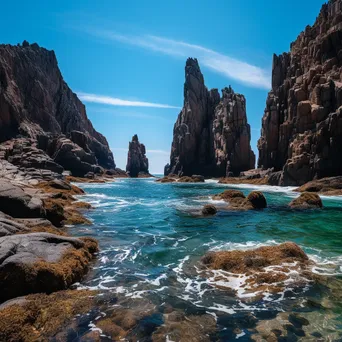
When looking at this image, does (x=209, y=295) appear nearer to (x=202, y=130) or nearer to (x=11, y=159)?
(x=11, y=159)

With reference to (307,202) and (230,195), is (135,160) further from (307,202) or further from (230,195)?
(307,202)

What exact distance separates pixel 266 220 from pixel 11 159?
66.2m

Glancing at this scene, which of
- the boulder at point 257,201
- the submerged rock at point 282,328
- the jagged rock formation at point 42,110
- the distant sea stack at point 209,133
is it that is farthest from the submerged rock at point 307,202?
the distant sea stack at point 209,133

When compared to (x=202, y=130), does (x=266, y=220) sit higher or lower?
lower

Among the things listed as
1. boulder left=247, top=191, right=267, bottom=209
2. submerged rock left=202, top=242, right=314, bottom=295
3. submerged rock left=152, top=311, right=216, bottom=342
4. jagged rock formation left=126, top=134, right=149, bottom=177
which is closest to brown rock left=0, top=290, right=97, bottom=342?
submerged rock left=152, top=311, right=216, bottom=342

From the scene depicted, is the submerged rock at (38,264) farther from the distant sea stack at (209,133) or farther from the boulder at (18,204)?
the distant sea stack at (209,133)

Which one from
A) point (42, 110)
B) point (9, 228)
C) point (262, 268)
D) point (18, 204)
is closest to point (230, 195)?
point (262, 268)

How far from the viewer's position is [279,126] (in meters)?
89.1

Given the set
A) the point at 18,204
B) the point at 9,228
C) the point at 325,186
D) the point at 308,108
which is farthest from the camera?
the point at 308,108

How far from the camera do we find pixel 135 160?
18725 cm

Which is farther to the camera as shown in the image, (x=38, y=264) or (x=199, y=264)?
(x=199, y=264)

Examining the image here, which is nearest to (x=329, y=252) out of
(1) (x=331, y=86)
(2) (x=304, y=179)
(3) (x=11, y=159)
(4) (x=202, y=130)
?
(2) (x=304, y=179)

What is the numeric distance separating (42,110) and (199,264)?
144 meters

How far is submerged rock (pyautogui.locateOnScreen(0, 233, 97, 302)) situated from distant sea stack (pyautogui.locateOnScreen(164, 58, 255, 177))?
108240mm
